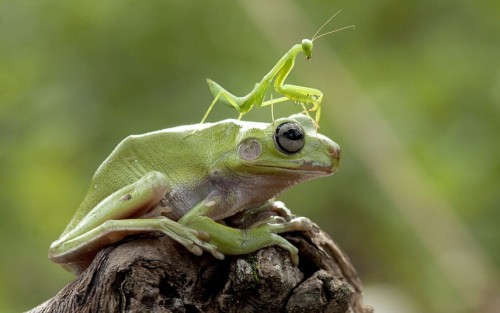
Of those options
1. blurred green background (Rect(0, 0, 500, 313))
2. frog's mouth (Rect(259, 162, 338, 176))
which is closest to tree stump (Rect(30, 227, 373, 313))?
frog's mouth (Rect(259, 162, 338, 176))

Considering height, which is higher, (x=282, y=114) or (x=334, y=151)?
(x=282, y=114)

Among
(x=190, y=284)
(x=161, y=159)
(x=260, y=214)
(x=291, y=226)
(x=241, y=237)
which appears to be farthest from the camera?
(x=260, y=214)

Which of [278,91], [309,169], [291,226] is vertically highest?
[278,91]

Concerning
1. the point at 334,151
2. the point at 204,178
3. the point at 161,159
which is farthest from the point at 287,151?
the point at 161,159

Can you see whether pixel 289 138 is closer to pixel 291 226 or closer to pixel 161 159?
pixel 291 226

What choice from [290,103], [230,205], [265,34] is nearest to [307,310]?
[230,205]
